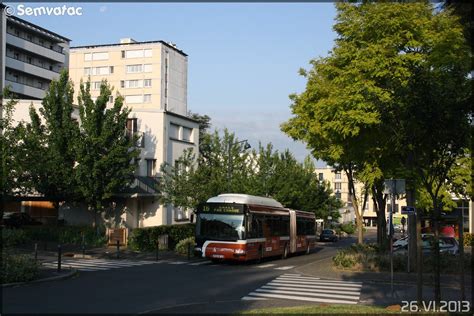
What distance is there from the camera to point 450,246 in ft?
88.5

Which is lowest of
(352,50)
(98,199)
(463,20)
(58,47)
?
(98,199)

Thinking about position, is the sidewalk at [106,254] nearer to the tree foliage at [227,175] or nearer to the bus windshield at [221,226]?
the bus windshield at [221,226]

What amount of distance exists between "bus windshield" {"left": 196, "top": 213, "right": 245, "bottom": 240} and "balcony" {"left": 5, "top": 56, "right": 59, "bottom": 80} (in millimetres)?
55909

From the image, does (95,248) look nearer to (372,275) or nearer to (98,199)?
(98,199)

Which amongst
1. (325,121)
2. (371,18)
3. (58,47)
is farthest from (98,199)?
(58,47)

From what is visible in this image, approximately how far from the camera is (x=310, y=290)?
55.2 feet

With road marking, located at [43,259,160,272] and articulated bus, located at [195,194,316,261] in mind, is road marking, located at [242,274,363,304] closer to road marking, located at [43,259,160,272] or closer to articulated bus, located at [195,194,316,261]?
articulated bus, located at [195,194,316,261]

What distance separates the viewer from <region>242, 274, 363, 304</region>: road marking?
15.1 m

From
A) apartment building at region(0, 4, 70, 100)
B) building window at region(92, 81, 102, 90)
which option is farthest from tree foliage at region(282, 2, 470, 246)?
building window at region(92, 81, 102, 90)

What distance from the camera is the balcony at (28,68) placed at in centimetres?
7381

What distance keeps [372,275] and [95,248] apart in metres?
19.3

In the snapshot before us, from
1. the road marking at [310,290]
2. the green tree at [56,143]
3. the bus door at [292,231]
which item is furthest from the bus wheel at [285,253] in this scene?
the green tree at [56,143]

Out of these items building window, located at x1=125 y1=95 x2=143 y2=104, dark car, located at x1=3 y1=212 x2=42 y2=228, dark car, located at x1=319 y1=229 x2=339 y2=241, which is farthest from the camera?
building window, located at x1=125 y1=95 x2=143 y2=104

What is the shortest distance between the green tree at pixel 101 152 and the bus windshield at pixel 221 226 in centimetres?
1119
